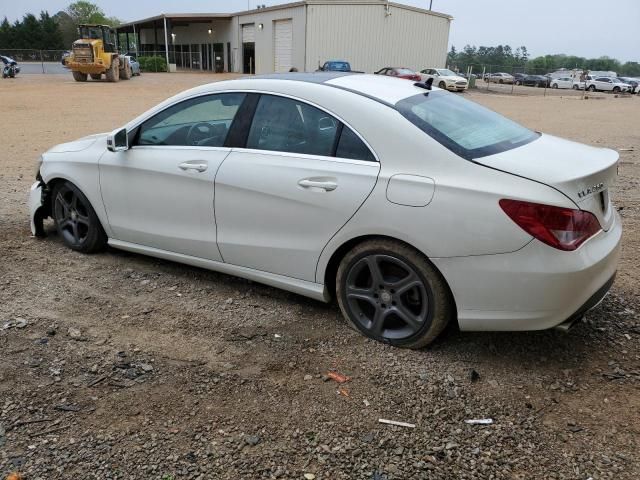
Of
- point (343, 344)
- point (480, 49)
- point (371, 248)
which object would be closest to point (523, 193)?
point (371, 248)

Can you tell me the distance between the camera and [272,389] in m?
3.13

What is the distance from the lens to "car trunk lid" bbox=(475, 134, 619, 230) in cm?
297

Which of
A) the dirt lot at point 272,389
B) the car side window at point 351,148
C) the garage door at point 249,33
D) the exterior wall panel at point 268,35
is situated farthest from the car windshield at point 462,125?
the garage door at point 249,33

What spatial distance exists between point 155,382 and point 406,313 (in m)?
1.51

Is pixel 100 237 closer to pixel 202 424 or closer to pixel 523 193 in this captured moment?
pixel 202 424

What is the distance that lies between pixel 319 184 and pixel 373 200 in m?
0.39

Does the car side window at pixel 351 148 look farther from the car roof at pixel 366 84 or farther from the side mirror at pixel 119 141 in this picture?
the side mirror at pixel 119 141

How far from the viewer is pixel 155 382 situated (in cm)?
318

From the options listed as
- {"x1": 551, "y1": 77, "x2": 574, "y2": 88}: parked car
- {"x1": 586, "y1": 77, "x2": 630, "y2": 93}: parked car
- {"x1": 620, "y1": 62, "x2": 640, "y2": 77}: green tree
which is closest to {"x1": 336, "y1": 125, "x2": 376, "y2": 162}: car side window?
{"x1": 586, "y1": 77, "x2": 630, "y2": 93}: parked car

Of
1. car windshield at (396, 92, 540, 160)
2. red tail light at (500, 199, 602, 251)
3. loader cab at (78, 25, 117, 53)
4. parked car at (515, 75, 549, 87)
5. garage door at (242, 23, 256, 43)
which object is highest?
garage door at (242, 23, 256, 43)

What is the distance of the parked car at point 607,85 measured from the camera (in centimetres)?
4659

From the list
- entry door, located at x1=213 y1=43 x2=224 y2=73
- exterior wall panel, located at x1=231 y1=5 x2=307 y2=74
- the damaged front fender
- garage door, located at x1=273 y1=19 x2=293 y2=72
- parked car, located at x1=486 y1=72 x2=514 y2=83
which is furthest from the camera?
parked car, located at x1=486 y1=72 x2=514 y2=83

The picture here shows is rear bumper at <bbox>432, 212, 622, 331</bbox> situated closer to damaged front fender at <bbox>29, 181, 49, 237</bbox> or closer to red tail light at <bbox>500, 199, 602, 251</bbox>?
red tail light at <bbox>500, 199, 602, 251</bbox>

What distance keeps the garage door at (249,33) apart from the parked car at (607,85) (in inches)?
1135
